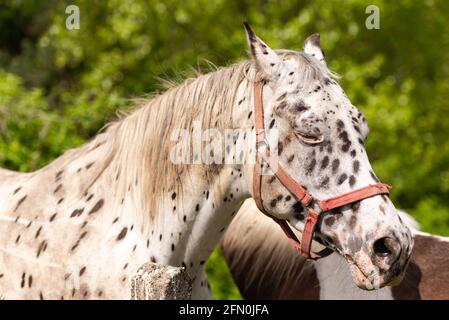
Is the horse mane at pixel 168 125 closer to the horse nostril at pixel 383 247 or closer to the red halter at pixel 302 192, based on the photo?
the red halter at pixel 302 192

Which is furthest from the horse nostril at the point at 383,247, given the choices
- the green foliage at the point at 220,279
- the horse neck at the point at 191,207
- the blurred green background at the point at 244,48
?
the blurred green background at the point at 244,48

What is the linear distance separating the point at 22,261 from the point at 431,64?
1368 centimetres

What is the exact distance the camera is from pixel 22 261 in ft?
12.0

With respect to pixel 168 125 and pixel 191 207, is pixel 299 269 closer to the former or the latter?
pixel 191 207

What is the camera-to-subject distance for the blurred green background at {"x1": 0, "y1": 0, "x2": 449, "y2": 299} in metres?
10.6

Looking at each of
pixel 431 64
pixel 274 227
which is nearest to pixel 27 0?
pixel 431 64

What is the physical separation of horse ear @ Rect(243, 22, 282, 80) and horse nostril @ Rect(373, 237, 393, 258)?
79 centimetres

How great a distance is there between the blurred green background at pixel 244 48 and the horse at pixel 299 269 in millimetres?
2898

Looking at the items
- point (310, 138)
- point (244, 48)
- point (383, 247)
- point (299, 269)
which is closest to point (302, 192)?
point (310, 138)

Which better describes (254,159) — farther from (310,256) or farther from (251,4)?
(251,4)

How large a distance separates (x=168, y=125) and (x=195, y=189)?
317 mm

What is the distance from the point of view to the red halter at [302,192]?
9.80ft

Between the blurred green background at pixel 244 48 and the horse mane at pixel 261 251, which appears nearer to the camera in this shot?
the horse mane at pixel 261 251

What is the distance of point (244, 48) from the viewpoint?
10859 mm
